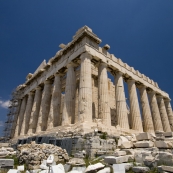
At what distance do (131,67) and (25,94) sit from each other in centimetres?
1792

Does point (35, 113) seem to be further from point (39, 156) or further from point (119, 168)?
point (119, 168)

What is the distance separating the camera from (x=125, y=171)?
5105 mm

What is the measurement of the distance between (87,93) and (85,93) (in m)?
0.19

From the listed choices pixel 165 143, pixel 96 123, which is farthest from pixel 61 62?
pixel 165 143

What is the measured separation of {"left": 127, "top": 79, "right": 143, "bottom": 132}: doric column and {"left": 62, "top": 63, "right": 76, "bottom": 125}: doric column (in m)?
7.66

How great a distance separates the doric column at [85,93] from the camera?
43.4 ft

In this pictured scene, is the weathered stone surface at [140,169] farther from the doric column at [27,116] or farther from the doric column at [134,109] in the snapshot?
the doric column at [27,116]

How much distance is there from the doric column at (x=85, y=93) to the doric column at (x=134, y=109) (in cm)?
760

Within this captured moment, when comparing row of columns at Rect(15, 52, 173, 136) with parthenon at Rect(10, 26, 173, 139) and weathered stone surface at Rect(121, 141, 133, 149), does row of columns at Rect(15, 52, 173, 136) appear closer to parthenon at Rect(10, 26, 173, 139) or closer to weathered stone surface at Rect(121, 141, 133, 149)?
parthenon at Rect(10, 26, 173, 139)

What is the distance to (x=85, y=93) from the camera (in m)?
14.0

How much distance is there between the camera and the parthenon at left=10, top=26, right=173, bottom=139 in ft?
47.1

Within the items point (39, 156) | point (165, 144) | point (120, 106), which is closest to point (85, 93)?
point (120, 106)

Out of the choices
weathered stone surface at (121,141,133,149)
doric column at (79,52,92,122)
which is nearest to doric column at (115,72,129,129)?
doric column at (79,52,92,122)

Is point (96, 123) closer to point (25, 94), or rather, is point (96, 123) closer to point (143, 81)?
point (143, 81)
